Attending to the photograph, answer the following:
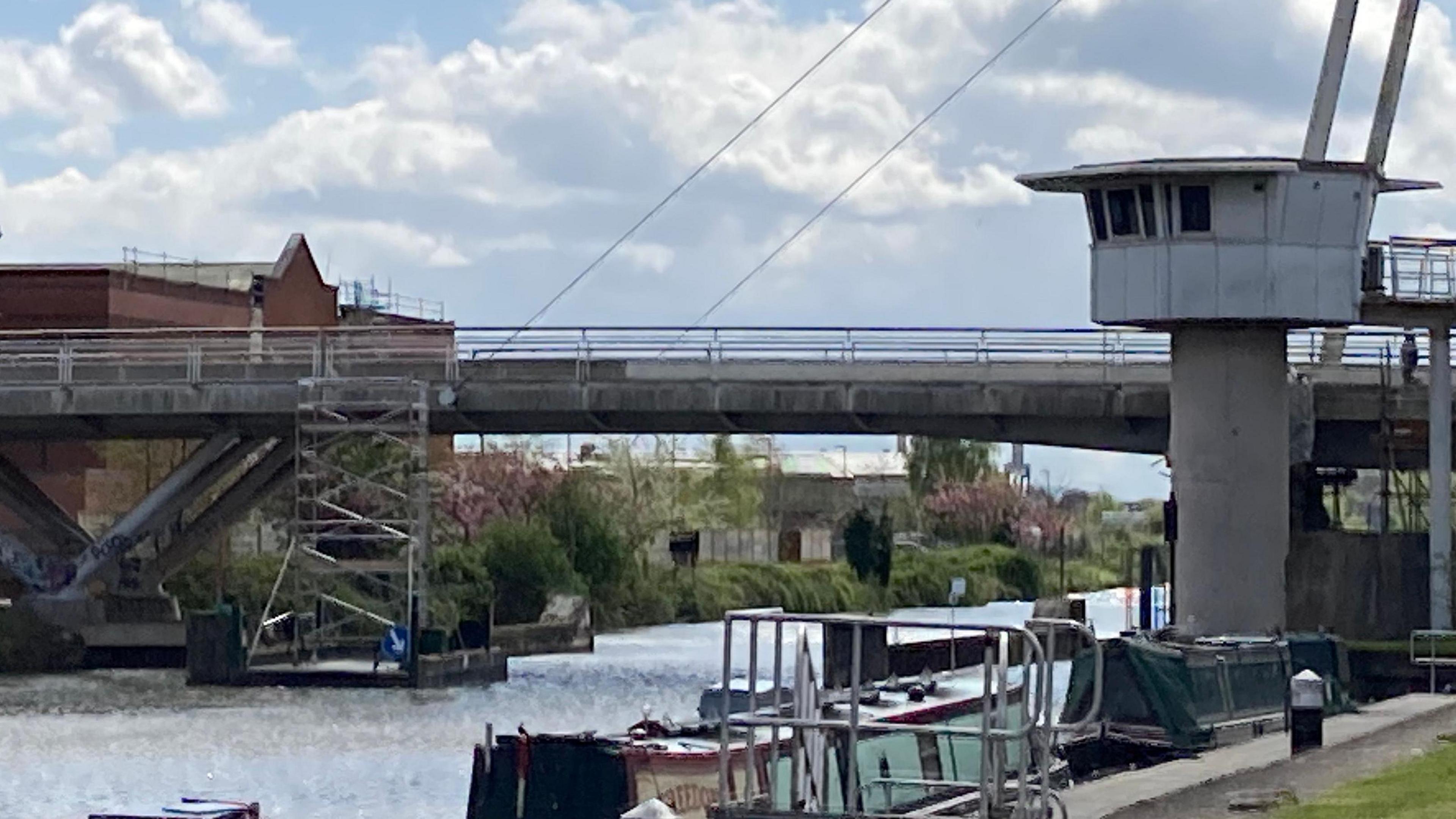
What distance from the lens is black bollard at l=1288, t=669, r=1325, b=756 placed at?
37625 millimetres

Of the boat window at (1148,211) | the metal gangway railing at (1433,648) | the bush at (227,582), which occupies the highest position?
the boat window at (1148,211)

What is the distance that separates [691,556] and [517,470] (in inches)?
395

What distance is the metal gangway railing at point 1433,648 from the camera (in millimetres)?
60969

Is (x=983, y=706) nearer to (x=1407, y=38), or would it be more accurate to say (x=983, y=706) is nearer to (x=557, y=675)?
(x=1407, y=38)

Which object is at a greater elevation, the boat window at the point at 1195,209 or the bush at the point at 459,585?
the boat window at the point at 1195,209

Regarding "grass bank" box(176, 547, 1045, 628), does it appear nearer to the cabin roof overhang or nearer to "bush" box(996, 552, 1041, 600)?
"bush" box(996, 552, 1041, 600)

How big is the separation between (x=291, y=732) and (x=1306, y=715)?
95.8 feet

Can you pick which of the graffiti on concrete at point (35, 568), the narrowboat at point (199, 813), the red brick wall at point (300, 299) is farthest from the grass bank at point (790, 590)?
the narrowboat at point (199, 813)

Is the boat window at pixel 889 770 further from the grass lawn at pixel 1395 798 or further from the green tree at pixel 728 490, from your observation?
the green tree at pixel 728 490

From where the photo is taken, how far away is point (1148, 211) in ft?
202

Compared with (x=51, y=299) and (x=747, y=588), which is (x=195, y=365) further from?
(x=747, y=588)

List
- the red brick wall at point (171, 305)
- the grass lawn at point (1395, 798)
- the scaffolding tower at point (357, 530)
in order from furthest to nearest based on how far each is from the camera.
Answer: the red brick wall at point (171, 305) → the scaffolding tower at point (357, 530) → the grass lawn at point (1395, 798)

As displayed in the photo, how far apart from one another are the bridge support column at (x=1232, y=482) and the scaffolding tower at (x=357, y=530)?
22.4m

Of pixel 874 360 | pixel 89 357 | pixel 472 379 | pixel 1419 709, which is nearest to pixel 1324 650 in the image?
pixel 1419 709
